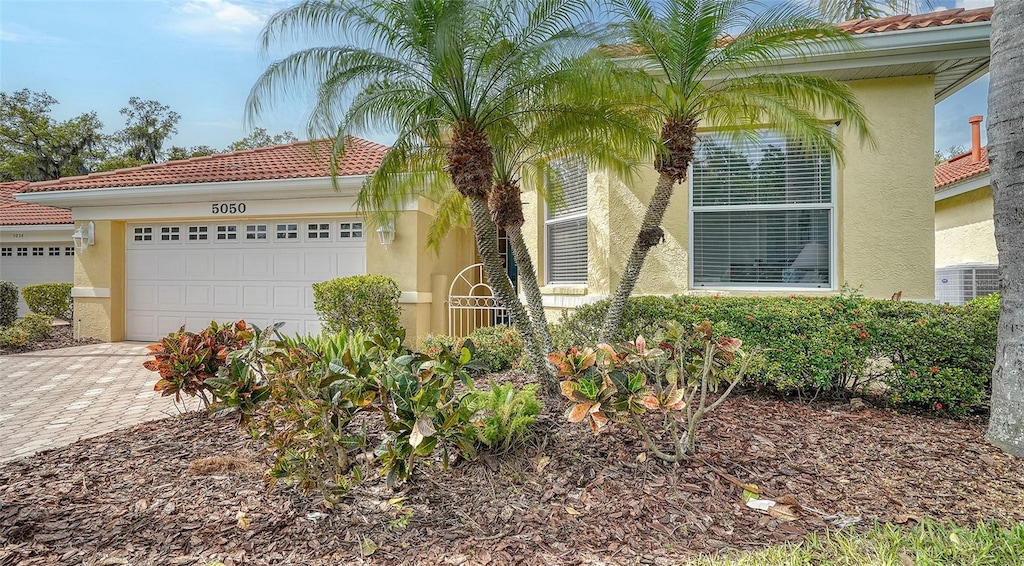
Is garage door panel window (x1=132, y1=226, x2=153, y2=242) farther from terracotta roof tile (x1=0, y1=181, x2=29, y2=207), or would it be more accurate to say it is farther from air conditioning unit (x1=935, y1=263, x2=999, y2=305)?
air conditioning unit (x1=935, y1=263, x2=999, y2=305)

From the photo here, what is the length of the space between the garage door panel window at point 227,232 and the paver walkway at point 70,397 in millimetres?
2824

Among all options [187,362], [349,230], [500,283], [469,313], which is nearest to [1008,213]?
[500,283]

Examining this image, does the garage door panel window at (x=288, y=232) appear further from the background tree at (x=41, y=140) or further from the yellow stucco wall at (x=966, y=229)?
the background tree at (x=41, y=140)

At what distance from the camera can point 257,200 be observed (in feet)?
35.1

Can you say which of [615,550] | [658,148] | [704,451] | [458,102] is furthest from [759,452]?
[458,102]

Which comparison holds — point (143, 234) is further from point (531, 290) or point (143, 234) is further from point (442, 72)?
point (531, 290)

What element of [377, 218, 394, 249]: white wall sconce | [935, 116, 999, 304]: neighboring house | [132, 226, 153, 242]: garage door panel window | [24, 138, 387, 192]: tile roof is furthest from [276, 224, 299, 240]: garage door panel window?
[935, 116, 999, 304]: neighboring house

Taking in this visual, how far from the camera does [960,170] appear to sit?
13508mm

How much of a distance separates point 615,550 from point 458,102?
167 inches

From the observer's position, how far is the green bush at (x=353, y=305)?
8.79 metres

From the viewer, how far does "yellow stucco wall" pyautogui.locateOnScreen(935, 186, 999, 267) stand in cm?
1175

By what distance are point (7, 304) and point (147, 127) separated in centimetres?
2229

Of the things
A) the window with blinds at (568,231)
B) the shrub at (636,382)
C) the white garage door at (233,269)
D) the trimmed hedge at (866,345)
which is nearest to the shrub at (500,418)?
the shrub at (636,382)

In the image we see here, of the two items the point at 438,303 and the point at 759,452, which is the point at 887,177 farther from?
the point at 438,303
